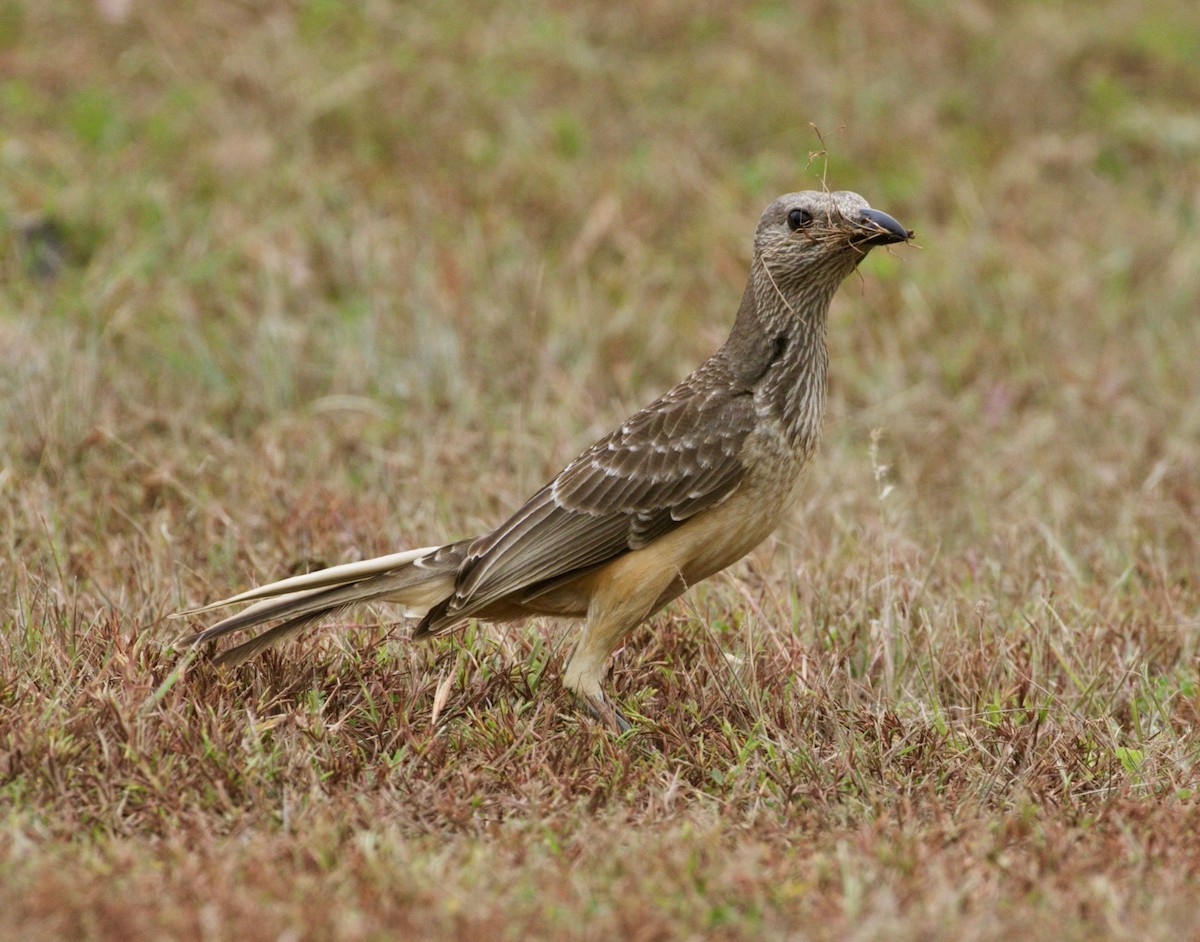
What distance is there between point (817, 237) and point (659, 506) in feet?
3.12

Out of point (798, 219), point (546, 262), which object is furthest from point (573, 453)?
point (798, 219)

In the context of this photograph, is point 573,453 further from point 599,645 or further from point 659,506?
point 599,645

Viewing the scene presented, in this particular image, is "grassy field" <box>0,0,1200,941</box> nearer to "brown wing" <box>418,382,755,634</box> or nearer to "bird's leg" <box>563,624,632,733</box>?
"bird's leg" <box>563,624,632,733</box>

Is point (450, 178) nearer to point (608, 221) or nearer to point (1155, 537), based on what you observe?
point (608, 221)

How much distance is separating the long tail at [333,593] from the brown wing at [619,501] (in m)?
0.08

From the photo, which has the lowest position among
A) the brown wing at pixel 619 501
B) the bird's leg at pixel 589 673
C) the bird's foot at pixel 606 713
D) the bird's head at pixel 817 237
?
the bird's foot at pixel 606 713

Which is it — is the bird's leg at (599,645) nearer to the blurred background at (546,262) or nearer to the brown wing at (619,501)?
the brown wing at (619,501)

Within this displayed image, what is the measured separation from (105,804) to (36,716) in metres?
0.39

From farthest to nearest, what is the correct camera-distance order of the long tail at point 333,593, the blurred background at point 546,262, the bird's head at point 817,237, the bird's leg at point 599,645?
the blurred background at point 546,262 → the bird's head at point 817,237 → the bird's leg at point 599,645 → the long tail at point 333,593

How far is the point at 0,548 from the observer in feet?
18.9

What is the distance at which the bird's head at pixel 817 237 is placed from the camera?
16.5 ft

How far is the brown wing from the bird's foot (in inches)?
15.5

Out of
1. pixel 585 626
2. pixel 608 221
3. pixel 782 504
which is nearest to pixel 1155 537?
pixel 782 504

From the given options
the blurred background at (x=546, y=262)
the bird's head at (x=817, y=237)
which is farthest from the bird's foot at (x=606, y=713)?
the blurred background at (x=546, y=262)
